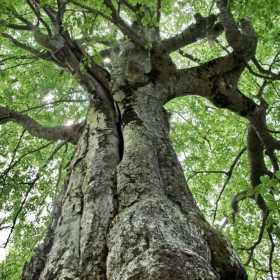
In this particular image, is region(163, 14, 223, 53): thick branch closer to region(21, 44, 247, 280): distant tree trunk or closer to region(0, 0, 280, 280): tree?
region(0, 0, 280, 280): tree

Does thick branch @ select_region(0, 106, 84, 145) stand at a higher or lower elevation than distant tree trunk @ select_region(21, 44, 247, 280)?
higher

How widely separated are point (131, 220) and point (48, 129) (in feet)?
11.0

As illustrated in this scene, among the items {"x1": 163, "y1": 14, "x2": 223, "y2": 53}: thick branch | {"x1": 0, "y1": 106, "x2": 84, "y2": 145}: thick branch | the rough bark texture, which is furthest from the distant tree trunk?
{"x1": 163, "y1": 14, "x2": 223, "y2": 53}: thick branch

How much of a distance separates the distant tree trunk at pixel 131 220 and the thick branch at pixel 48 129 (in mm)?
971

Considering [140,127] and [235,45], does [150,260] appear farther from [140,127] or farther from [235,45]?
[235,45]

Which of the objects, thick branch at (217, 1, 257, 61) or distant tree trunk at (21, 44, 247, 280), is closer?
distant tree trunk at (21, 44, 247, 280)

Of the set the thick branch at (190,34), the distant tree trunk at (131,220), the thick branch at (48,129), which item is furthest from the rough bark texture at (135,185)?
the thick branch at (190,34)

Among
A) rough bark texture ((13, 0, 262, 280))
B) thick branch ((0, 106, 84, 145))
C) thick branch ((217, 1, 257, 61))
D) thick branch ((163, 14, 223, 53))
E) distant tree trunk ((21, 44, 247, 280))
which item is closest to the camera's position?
distant tree trunk ((21, 44, 247, 280))

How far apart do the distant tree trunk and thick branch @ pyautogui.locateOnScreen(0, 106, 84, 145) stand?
3.19 ft

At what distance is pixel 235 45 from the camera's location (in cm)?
496

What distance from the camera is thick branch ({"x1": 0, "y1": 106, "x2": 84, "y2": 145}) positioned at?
183 inches

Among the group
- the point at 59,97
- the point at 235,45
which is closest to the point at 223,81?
the point at 235,45

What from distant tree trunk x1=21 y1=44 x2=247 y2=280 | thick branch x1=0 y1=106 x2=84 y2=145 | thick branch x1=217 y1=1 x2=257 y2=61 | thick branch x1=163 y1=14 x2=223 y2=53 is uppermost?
thick branch x1=163 y1=14 x2=223 y2=53

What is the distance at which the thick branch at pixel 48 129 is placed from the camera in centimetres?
466
